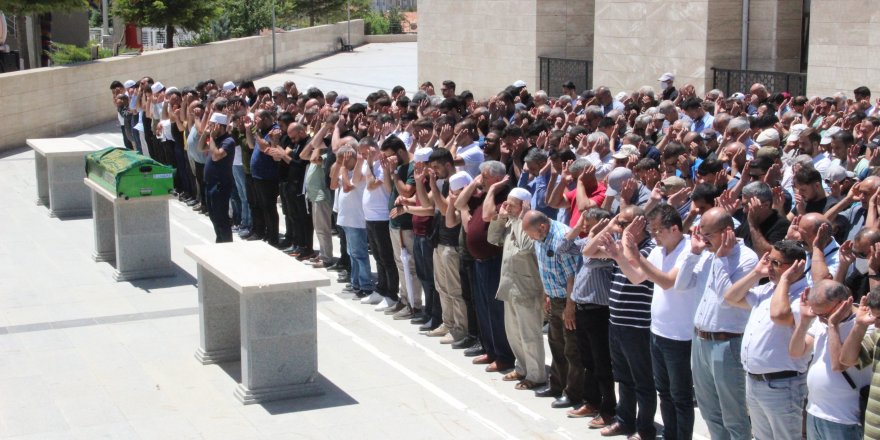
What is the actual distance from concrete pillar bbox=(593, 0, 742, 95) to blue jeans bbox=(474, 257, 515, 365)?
13557 mm

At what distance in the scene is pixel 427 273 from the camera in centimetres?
1168

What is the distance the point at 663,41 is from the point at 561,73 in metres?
4.99

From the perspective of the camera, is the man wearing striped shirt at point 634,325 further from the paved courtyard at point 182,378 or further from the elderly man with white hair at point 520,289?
the elderly man with white hair at point 520,289

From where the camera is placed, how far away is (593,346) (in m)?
9.01

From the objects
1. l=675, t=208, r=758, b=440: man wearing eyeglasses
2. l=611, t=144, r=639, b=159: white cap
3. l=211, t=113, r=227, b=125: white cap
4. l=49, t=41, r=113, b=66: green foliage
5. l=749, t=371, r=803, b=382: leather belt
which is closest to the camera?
l=749, t=371, r=803, b=382: leather belt

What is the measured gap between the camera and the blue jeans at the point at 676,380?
26.2 ft

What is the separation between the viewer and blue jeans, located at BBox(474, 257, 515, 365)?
10.4m

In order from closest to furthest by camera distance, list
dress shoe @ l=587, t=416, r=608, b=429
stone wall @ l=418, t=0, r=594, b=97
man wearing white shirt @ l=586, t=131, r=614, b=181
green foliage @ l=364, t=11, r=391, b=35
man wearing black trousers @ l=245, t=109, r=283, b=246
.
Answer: dress shoe @ l=587, t=416, r=608, b=429
man wearing white shirt @ l=586, t=131, r=614, b=181
man wearing black trousers @ l=245, t=109, r=283, b=246
stone wall @ l=418, t=0, r=594, b=97
green foliage @ l=364, t=11, r=391, b=35

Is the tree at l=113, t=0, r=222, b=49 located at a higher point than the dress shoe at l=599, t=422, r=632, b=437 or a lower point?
higher

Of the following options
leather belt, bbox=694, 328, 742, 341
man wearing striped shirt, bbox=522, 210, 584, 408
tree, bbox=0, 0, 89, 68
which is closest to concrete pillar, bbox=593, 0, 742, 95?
tree, bbox=0, 0, 89, 68

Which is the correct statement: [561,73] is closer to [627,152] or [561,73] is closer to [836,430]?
[627,152]

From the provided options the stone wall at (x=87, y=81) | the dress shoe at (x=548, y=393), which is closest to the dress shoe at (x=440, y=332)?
the dress shoe at (x=548, y=393)

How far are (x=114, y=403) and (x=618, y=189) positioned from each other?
15.0ft

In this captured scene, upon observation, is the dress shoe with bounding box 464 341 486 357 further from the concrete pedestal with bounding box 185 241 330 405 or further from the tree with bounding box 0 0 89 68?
the tree with bounding box 0 0 89 68
